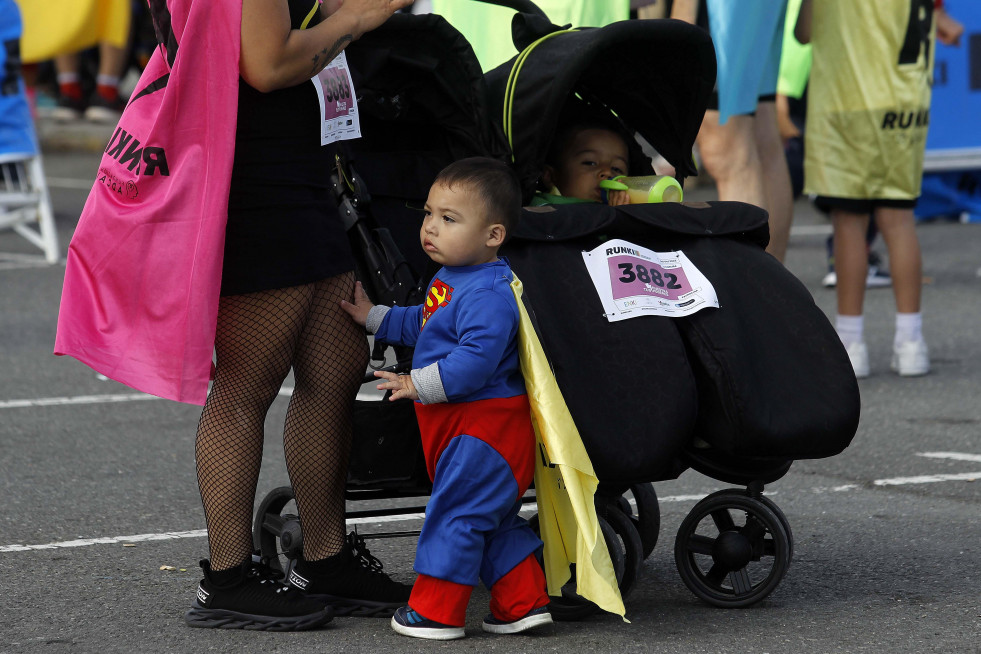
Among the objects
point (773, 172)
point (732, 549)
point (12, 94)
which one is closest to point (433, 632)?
point (732, 549)

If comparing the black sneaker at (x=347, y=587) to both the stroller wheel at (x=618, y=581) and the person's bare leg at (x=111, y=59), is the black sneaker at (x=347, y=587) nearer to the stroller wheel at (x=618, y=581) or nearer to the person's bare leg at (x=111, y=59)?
the stroller wheel at (x=618, y=581)

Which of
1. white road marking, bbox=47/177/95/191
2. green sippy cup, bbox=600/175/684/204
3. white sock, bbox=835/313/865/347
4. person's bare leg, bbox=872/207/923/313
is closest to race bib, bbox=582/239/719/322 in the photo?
green sippy cup, bbox=600/175/684/204

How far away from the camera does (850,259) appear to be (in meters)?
6.78

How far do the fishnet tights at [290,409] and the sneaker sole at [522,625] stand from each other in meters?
0.48

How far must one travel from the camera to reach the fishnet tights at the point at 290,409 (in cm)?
352

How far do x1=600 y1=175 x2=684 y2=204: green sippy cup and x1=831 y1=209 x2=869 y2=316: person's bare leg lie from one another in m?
2.80

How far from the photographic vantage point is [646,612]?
376 cm

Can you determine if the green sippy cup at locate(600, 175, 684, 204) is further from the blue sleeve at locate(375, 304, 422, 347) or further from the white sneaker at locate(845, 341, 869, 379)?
the white sneaker at locate(845, 341, 869, 379)

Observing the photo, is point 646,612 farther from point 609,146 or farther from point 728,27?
point 728,27

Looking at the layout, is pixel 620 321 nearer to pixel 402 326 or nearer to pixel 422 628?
pixel 402 326

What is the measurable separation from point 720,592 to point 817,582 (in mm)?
Answer: 365

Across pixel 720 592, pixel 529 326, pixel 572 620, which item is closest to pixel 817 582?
pixel 720 592

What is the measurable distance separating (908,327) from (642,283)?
3588 millimetres

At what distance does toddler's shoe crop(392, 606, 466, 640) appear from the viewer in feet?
11.4
